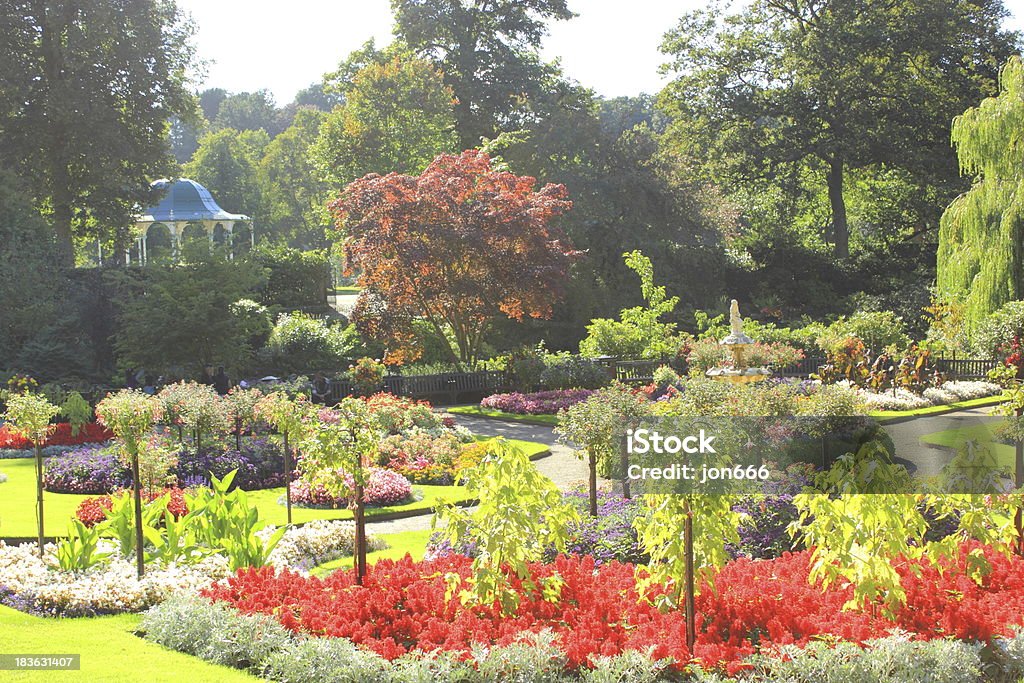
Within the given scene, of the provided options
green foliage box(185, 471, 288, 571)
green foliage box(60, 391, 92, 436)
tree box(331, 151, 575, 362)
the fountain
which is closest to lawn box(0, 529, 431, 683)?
green foliage box(185, 471, 288, 571)

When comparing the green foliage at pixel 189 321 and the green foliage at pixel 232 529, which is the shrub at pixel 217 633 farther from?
the green foliage at pixel 189 321

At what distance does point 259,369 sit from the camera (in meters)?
27.7

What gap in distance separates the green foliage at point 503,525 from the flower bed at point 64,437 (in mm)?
12618

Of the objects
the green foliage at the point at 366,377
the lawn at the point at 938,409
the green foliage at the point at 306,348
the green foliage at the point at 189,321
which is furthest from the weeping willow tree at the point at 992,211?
the green foliage at the point at 189,321

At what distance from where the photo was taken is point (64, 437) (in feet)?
61.7

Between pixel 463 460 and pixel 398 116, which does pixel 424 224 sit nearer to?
pixel 463 460

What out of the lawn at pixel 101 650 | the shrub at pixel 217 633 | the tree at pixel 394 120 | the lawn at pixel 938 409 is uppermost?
the tree at pixel 394 120

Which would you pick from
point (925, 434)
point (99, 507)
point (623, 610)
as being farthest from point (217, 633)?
point (925, 434)

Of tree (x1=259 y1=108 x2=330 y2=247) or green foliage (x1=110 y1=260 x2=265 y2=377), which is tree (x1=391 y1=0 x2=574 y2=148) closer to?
green foliage (x1=110 y1=260 x2=265 y2=377)

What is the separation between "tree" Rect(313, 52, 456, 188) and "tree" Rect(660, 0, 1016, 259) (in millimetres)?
9166

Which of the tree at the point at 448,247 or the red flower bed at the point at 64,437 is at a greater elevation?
the tree at the point at 448,247

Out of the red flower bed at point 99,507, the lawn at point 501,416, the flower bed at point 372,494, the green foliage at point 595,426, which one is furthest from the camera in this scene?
the lawn at point 501,416

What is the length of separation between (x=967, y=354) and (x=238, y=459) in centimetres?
1796

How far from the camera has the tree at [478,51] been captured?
3981cm
